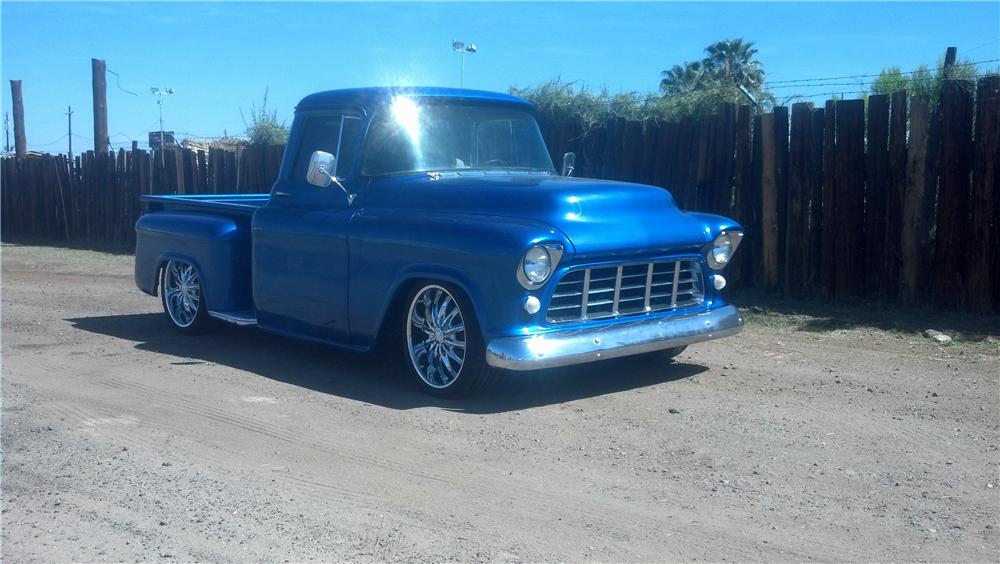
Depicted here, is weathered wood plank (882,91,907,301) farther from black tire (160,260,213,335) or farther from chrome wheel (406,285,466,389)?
→ black tire (160,260,213,335)

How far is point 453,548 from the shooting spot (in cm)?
430

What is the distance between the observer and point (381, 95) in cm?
A: 768

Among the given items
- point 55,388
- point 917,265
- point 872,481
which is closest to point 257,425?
point 55,388

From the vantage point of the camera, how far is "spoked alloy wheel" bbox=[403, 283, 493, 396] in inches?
256

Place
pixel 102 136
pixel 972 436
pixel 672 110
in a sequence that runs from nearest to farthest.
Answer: pixel 972 436, pixel 672 110, pixel 102 136

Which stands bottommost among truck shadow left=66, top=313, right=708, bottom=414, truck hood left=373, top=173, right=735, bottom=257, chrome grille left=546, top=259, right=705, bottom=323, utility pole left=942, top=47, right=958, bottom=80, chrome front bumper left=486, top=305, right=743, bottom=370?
truck shadow left=66, top=313, right=708, bottom=414

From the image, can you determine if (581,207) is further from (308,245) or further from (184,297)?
(184,297)

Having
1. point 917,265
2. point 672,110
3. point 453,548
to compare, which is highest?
point 672,110

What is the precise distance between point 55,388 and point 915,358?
6.28 metres

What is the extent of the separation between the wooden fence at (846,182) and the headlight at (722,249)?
9.70 feet

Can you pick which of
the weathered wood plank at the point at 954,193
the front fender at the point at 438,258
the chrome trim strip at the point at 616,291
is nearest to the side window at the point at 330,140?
the front fender at the point at 438,258

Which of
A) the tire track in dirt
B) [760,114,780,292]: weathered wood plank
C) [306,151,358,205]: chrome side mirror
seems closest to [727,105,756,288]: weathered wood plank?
[760,114,780,292]: weathered wood plank

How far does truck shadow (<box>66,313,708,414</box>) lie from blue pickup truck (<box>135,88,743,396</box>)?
0.64ft

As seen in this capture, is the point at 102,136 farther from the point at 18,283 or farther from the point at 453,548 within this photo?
the point at 453,548
